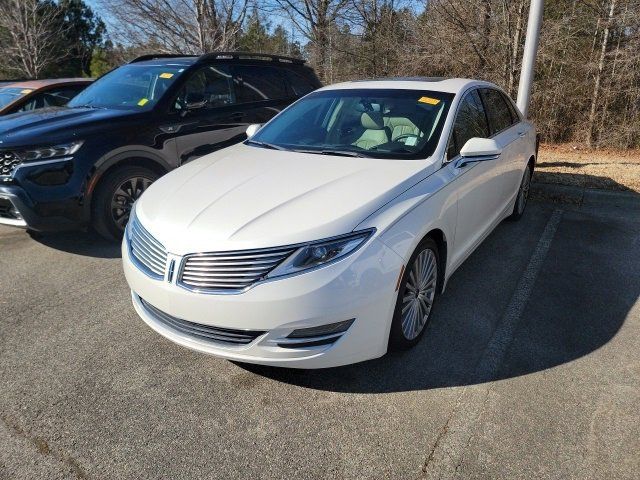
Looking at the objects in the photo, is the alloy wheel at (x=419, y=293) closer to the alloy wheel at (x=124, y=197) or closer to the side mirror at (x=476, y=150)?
the side mirror at (x=476, y=150)

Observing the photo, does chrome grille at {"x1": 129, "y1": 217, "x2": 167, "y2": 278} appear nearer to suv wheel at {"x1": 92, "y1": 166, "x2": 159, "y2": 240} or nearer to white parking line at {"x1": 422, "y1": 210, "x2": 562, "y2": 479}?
white parking line at {"x1": 422, "y1": 210, "x2": 562, "y2": 479}

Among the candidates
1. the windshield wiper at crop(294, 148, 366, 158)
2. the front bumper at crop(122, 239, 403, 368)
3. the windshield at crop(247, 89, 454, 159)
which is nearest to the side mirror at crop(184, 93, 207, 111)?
the windshield at crop(247, 89, 454, 159)

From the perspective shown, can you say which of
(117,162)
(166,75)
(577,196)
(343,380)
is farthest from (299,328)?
(577,196)

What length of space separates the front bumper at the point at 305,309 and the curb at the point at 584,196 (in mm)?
4723

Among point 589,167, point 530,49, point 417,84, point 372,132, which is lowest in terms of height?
point 589,167

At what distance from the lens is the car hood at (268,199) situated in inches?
96.7

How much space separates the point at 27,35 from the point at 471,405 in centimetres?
1994

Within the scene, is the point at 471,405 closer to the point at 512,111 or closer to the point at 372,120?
the point at 372,120

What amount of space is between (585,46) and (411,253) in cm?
985

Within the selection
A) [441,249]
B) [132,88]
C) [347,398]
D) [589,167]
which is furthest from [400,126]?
[589,167]

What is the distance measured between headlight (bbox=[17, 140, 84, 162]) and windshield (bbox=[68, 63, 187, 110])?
0.89 metres

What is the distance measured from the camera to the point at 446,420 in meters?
2.49

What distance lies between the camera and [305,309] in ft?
7.65

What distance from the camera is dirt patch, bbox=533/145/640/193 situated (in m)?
6.96
